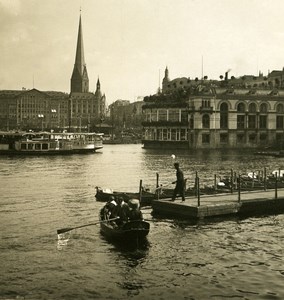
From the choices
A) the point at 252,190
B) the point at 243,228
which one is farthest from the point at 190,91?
the point at 243,228

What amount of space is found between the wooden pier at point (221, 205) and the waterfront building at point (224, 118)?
3767 inches

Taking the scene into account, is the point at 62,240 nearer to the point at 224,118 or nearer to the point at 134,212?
the point at 134,212

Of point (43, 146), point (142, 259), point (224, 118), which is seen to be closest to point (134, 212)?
point (142, 259)

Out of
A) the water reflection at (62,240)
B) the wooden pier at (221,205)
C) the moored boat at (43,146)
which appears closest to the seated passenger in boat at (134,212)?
the water reflection at (62,240)

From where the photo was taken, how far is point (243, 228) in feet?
111

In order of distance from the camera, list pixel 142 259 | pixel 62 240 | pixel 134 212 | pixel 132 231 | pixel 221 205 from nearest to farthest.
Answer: pixel 142 259 < pixel 132 231 < pixel 134 212 < pixel 62 240 < pixel 221 205

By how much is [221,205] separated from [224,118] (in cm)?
10611

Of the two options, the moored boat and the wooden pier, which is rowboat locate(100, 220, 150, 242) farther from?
the moored boat

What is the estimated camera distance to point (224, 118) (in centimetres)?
14125

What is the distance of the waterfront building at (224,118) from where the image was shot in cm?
13950

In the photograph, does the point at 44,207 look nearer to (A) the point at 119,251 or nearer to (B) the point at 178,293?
(A) the point at 119,251

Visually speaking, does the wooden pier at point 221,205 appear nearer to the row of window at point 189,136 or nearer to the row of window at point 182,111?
the row of window at point 189,136

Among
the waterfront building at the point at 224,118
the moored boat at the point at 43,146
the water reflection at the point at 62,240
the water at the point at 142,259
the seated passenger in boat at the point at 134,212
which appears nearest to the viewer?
the water at the point at 142,259

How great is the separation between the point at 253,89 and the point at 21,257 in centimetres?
12475
